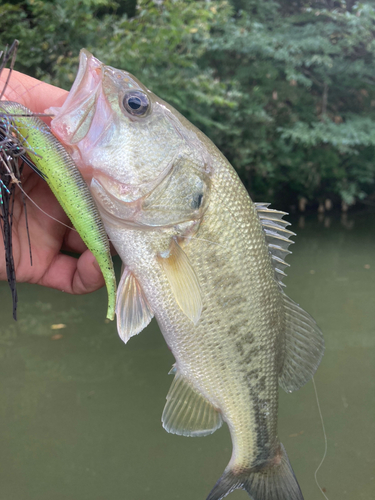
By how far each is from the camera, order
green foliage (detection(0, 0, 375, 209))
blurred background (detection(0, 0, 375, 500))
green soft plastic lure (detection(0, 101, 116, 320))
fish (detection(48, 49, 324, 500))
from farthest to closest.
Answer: green foliage (detection(0, 0, 375, 209)), blurred background (detection(0, 0, 375, 500)), fish (detection(48, 49, 324, 500)), green soft plastic lure (detection(0, 101, 116, 320))

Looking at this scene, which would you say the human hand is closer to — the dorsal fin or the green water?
the dorsal fin

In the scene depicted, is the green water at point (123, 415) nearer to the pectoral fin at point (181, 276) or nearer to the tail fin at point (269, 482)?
the tail fin at point (269, 482)

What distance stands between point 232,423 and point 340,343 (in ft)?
7.80

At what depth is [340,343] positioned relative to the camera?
3.43 metres

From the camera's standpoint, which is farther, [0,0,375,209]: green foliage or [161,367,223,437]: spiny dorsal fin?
[0,0,375,209]: green foliage

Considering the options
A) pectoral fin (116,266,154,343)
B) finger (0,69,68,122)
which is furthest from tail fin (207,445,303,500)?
finger (0,69,68,122)

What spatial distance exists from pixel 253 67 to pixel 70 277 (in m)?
5.73

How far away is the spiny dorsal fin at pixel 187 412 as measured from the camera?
4.26 feet

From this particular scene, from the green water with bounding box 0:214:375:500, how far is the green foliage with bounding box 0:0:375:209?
2.80 m

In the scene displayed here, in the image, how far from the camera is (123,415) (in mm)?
2631

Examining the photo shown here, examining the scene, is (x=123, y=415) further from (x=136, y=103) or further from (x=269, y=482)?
(x=136, y=103)

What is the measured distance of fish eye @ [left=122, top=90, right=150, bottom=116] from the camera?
109 cm

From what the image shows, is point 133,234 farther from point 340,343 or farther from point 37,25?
point 37,25

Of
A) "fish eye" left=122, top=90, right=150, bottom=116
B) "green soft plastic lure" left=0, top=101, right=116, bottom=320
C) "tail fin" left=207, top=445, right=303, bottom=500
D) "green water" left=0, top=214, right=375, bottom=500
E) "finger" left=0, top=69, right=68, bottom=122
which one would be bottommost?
"green water" left=0, top=214, right=375, bottom=500
